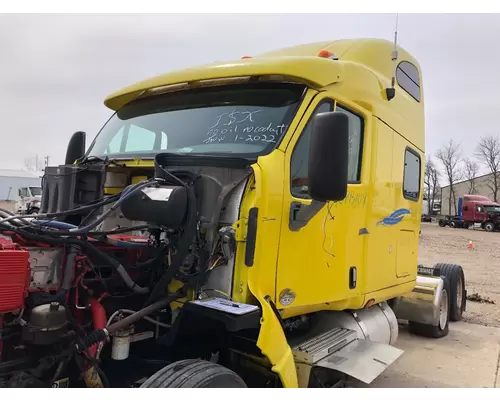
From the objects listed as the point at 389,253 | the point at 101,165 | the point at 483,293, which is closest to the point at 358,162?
the point at 389,253

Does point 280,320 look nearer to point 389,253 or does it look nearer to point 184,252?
point 184,252

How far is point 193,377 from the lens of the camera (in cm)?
259

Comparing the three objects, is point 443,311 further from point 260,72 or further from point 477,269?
point 477,269

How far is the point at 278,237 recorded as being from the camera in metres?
3.09

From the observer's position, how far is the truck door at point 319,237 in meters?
3.18

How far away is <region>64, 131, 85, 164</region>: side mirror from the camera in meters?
4.80

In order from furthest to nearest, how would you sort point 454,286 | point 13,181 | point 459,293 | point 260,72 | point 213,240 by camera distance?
point 13,181 → point 459,293 → point 454,286 → point 260,72 → point 213,240

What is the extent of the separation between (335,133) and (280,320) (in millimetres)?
1278

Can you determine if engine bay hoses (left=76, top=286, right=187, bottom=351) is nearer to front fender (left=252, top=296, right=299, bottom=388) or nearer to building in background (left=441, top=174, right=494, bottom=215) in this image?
front fender (left=252, top=296, right=299, bottom=388)

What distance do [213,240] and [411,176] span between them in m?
3.16

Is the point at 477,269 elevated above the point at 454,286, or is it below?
below

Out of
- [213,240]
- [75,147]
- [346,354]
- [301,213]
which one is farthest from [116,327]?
[75,147]

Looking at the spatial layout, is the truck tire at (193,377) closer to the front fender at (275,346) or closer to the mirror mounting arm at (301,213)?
the front fender at (275,346)

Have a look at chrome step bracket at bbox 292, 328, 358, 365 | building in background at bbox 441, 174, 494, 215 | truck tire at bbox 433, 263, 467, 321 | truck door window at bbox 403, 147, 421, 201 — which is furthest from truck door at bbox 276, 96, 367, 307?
building in background at bbox 441, 174, 494, 215
